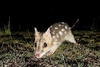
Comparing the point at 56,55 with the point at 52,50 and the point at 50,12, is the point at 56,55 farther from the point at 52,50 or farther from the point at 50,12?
the point at 50,12

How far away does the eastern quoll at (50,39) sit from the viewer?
5.03m

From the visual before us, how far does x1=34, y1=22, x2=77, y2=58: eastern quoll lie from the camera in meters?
5.03

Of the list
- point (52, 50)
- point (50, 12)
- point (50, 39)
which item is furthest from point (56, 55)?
point (50, 12)

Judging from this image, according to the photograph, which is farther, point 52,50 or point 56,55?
point 52,50

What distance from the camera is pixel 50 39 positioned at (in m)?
5.38

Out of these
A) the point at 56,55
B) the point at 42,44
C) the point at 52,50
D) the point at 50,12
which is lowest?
the point at 56,55

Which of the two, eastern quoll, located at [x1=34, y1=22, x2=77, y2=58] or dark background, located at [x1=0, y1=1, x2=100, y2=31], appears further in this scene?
dark background, located at [x1=0, y1=1, x2=100, y2=31]

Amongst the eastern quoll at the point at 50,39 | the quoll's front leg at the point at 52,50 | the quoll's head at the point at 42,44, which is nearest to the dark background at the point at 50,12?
the eastern quoll at the point at 50,39

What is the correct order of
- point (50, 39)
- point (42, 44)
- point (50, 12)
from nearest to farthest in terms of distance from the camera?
point (42, 44) < point (50, 39) < point (50, 12)

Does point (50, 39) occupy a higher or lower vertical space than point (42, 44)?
higher

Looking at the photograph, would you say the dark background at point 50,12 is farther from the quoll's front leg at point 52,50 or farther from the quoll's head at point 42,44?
the quoll's head at point 42,44

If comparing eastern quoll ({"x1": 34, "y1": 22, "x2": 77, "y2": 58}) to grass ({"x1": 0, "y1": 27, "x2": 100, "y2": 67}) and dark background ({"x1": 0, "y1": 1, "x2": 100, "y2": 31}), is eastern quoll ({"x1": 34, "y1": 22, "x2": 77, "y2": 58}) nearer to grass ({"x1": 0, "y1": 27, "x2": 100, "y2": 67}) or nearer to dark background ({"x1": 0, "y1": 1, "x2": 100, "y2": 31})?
grass ({"x1": 0, "y1": 27, "x2": 100, "y2": 67})

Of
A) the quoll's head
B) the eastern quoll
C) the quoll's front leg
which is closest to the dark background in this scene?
the eastern quoll

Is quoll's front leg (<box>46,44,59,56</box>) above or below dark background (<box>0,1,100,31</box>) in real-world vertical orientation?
below
